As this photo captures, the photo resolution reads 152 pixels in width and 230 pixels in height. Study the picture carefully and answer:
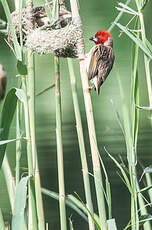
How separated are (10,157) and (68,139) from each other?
41cm

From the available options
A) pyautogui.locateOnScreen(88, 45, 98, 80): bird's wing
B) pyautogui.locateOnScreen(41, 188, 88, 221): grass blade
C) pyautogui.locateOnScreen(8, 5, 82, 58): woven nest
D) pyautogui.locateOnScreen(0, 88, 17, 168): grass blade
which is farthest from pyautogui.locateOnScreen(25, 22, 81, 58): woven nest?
pyautogui.locateOnScreen(88, 45, 98, 80): bird's wing

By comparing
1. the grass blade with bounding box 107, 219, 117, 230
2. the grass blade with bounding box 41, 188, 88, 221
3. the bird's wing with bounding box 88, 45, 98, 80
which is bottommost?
the grass blade with bounding box 107, 219, 117, 230

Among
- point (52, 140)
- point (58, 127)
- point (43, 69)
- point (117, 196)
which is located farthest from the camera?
point (117, 196)

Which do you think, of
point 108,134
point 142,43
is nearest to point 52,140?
point 108,134

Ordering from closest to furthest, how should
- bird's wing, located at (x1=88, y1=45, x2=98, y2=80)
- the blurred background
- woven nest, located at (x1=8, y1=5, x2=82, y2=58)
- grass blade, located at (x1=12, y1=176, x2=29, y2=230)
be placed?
grass blade, located at (x1=12, y1=176, x2=29, y2=230) < woven nest, located at (x1=8, y1=5, x2=82, y2=58) < bird's wing, located at (x1=88, y1=45, x2=98, y2=80) < the blurred background

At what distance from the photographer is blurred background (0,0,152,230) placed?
6.19ft

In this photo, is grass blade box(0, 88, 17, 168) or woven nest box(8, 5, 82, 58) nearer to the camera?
grass blade box(0, 88, 17, 168)

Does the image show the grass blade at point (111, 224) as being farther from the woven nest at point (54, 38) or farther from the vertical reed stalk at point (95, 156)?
the woven nest at point (54, 38)

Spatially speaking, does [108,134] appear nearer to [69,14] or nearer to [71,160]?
[71,160]

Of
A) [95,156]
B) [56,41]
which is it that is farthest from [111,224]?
[56,41]

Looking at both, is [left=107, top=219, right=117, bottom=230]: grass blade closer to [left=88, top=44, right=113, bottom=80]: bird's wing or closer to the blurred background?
[left=88, top=44, right=113, bottom=80]: bird's wing

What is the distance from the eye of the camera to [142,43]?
2.74 ft

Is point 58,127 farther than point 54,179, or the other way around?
point 54,179

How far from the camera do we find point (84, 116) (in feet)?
7.17
